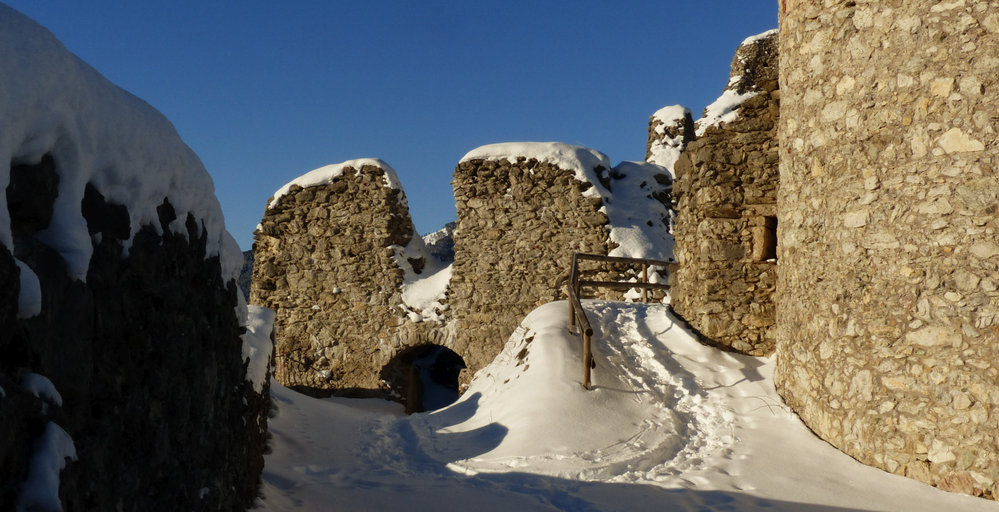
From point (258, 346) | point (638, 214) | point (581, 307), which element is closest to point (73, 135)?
point (258, 346)

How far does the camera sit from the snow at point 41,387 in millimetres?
1766

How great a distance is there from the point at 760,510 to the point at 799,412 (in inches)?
63.9

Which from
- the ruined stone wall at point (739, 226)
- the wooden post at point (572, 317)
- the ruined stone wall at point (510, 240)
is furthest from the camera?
the ruined stone wall at point (510, 240)

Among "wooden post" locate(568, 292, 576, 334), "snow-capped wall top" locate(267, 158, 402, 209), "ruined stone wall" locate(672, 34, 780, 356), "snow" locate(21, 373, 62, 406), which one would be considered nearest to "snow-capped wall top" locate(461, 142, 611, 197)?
"snow-capped wall top" locate(267, 158, 402, 209)

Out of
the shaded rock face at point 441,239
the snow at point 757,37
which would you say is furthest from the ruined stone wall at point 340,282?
the snow at point 757,37

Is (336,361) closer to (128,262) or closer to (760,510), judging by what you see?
(760,510)

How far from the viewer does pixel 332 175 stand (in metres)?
12.2

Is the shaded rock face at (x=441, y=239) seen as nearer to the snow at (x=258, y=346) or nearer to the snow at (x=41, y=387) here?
the snow at (x=258, y=346)

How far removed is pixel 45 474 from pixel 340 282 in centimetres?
1043

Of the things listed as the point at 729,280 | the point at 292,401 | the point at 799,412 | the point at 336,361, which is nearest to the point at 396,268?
the point at 336,361

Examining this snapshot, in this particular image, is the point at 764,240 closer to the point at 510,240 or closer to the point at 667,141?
the point at 510,240

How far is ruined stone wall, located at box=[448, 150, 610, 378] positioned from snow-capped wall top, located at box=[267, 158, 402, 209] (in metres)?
1.20

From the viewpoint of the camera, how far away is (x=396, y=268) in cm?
1184

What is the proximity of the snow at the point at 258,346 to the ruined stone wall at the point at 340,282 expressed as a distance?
18.1 feet
